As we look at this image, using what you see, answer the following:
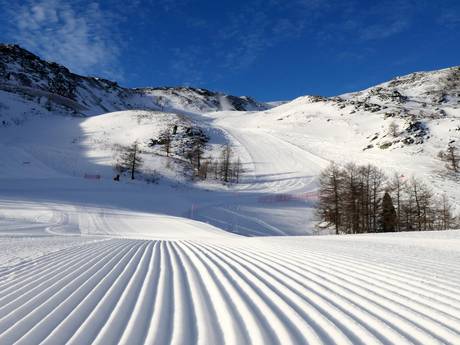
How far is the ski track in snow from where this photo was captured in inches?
134

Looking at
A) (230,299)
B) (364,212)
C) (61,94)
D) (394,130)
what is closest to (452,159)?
(394,130)

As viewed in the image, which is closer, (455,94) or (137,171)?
(137,171)

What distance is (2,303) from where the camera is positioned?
4.52m

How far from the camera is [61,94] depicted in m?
112

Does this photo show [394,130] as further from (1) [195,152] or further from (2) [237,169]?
(1) [195,152]

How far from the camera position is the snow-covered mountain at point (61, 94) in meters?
84.8

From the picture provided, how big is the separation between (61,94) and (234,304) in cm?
12319

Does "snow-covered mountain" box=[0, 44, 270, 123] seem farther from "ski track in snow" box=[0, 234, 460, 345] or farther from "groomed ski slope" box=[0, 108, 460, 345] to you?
"ski track in snow" box=[0, 234, 460, 345]

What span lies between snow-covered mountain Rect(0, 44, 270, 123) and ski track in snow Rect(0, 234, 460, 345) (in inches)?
3109

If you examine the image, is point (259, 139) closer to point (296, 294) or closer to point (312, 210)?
point (312, 210)

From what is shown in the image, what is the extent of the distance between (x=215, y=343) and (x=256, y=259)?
5149 mm

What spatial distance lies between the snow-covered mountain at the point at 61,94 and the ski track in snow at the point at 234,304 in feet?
259

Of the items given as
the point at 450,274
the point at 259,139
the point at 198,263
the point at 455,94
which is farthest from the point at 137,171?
the point at 455,94

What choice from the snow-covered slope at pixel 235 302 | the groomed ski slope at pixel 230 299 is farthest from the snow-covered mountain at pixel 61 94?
the snow-covered slope at pixel 235 302
